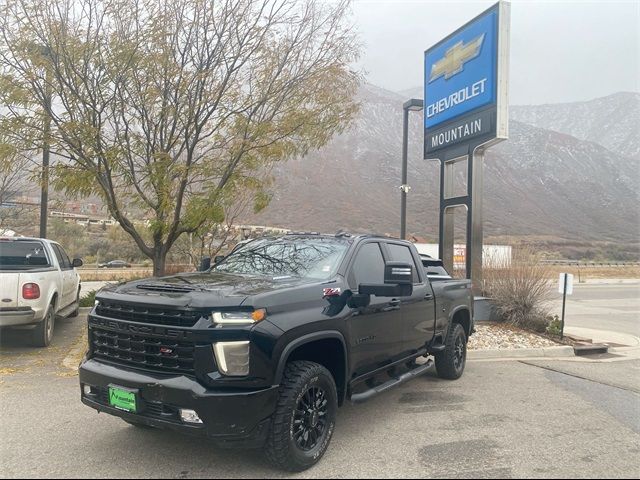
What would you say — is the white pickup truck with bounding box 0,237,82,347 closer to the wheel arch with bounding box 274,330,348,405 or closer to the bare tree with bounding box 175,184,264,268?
the bare tree with bounding box 175,184,264,268

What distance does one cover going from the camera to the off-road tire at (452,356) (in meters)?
6.99

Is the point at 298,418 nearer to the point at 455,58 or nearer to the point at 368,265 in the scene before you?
the point at 368,265

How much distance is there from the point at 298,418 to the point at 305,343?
1.84ft

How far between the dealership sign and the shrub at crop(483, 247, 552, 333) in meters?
2.89

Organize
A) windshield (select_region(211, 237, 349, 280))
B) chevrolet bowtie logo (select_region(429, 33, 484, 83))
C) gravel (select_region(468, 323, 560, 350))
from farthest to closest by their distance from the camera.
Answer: chevrolet bowtie logo (select_region(429, 33, 484, 83)) → gravel (select_region(468, 323, 560, 350)) → windshield (select_region(211, 237, 349, 280))

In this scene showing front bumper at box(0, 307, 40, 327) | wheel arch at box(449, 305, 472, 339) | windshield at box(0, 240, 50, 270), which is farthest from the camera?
A: windshield at box(0, 240, 50, 270)

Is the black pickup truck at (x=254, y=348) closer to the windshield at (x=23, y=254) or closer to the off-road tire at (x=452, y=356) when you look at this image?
the off-road tire at (x=452, y=356)

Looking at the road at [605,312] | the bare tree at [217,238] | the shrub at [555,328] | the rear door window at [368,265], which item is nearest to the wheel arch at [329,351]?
the rear door window at [368,265]

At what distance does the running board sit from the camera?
4754 mm

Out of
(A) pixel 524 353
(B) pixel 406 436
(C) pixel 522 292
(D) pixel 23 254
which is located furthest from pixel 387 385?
(C) pixel 522 292

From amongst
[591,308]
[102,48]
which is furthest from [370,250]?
[591,308]

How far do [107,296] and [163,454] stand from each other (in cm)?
134

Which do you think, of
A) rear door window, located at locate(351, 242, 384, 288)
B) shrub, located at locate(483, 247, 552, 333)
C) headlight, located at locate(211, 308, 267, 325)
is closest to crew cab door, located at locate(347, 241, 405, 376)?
rear door window, located at locate(351, 242, 384, 288)

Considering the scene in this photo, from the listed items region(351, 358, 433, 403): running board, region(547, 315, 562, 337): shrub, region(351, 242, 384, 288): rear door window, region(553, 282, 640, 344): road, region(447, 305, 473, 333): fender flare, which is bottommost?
region(553, 282, 640, 344): road
